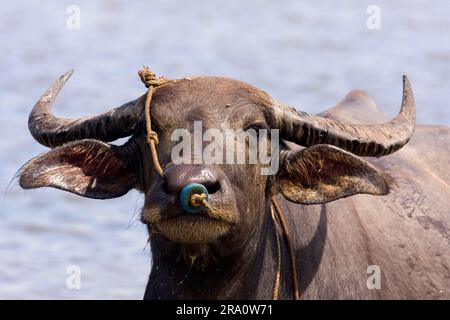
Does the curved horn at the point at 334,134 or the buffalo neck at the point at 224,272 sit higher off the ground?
the curved horn at the point at 334,134

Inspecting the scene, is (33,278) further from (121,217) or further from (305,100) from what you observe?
(305,100)

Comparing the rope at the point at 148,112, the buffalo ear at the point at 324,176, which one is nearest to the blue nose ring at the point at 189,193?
the rope at the point at 148,112

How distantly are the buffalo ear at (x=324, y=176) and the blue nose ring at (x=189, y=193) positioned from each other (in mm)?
902

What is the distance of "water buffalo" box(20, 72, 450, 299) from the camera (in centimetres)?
663

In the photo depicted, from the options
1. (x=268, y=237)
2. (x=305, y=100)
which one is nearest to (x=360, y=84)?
(x=305, y=100)

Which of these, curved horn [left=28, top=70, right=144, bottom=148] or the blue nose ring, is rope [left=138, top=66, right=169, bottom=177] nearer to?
curved horn [left=28, top=70, right=144, bottom=148]

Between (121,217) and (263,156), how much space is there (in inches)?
260

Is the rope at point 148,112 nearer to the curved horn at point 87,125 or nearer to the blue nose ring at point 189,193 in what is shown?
the curved horn at point 87,125

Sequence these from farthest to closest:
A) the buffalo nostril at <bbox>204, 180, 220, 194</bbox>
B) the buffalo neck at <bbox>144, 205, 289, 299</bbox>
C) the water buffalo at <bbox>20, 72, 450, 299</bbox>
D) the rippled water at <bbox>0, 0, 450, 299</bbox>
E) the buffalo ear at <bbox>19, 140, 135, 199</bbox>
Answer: the rippled water at <bbox>0, 0, 450, 299</bbox>
the buffalo ear at <bbox>19, 140, 135, 199</bbox>
the buffalo neck at <bbox>144, 205, 289, 299</bbox>
the water buffalo at <bbox>20, 72, 450, 299</bbox>
the buffalo nostril at <bbox>204, 180, 220, 194</bbox>

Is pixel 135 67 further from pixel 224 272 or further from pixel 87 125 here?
pixel 224 272

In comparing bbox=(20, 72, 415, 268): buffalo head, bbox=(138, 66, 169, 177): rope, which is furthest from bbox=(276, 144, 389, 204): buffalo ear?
bbox=(138, 66, 169, 177): rope

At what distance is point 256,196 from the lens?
270 inches

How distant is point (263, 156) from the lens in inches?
273

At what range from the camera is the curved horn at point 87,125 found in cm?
715
